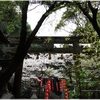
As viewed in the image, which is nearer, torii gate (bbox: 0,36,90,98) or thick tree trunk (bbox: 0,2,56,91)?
thick tree trunk (bbox: 0,2,56,91)

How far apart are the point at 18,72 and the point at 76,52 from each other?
258 centimetres

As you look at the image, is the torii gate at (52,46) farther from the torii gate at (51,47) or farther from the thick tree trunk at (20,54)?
the thick tree trunk at (20,54)

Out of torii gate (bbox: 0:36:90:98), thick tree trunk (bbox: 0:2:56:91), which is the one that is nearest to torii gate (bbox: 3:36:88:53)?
torii gate (bbox: 0:36:90:98)

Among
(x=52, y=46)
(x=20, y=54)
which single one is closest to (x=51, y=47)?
(x=52, y=46)

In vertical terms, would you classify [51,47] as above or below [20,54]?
above

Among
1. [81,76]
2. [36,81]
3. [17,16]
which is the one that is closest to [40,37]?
[17,16]

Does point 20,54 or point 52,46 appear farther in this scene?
point 52,46

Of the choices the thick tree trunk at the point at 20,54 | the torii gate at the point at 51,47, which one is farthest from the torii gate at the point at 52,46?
the thick tree trunk at the point at 20,54

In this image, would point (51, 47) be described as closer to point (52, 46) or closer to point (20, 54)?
point (52, 46)

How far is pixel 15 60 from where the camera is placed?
183 inches

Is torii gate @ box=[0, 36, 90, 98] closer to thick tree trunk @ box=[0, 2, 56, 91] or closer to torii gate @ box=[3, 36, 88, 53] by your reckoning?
torii gate @ box=[3, 36, 88, 53]

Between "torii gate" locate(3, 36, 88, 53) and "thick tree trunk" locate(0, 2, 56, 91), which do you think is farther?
"torii gate" locate(3, 36, 88, 53)

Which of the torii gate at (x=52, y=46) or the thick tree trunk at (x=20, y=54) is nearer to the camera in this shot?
the thick tree trunk at (x=20, y=54)

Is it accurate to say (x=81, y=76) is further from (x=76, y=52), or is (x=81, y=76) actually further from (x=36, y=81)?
(x=36, y=81)
